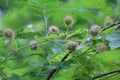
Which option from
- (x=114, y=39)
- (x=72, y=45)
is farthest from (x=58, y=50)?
(x=114, y=39)

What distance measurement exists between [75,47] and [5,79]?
237 millimetres

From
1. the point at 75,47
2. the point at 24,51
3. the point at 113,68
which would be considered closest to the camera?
the point at 75,47

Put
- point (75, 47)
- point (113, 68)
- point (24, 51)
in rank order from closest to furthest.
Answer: point (75, 47)
point (113, 68)
point (24, 51)

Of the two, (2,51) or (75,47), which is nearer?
(75,47)

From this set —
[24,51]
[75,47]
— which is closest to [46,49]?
[24,51]

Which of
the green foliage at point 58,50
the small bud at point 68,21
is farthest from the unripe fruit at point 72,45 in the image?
the small bud at point 68,21

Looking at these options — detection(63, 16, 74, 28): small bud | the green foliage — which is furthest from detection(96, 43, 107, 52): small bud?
detection(63, 16, 74, 28): small bud

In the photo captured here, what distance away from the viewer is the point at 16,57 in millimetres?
1506

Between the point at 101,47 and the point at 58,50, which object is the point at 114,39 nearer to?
the point at 101,47

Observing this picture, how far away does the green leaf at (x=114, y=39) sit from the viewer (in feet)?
3.77

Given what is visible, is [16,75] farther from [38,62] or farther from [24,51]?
[24,51]

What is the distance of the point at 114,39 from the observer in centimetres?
117

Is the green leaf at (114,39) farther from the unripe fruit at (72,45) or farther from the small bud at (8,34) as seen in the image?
the small bud at (8,34)

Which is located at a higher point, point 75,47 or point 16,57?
point 75,47
